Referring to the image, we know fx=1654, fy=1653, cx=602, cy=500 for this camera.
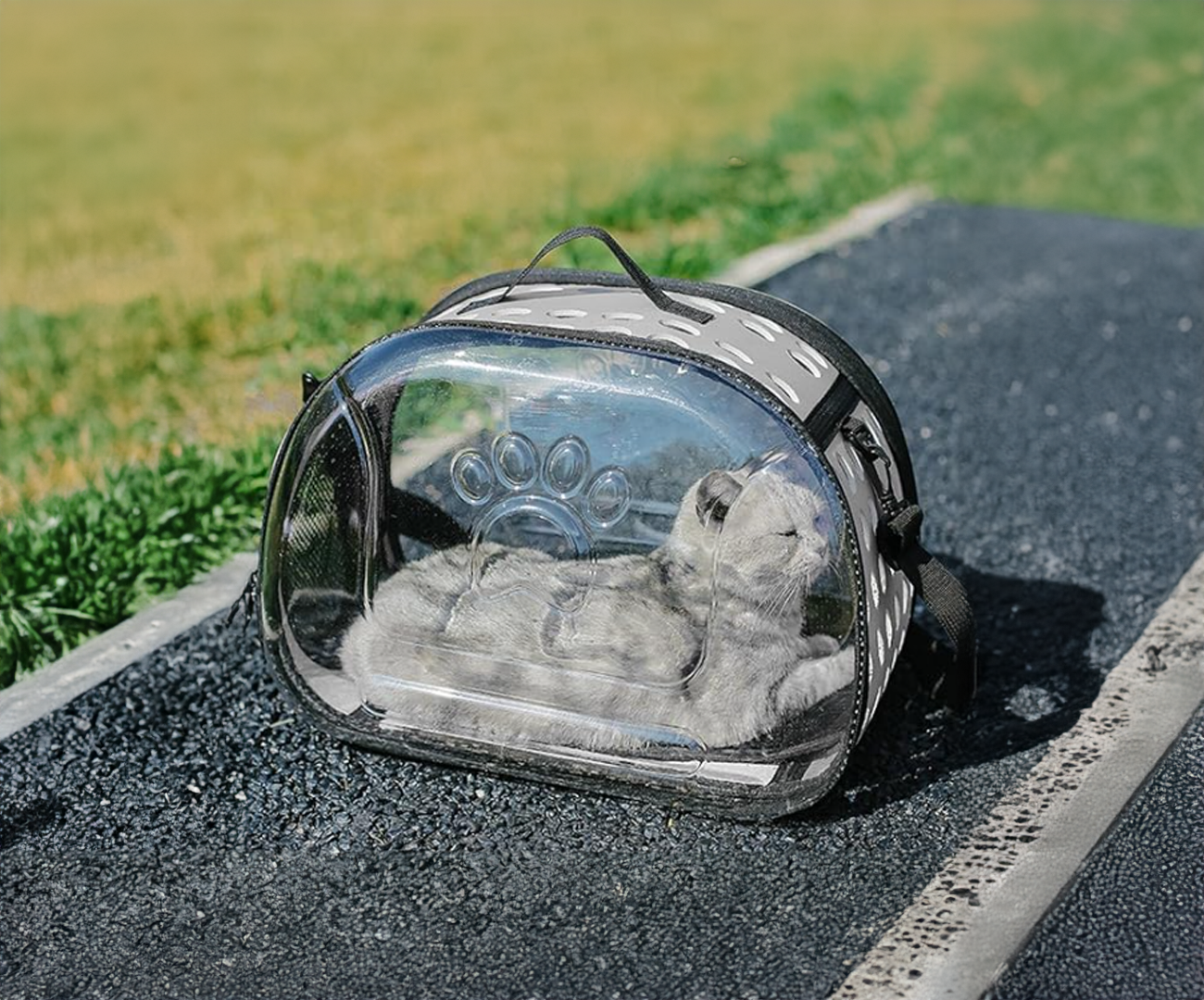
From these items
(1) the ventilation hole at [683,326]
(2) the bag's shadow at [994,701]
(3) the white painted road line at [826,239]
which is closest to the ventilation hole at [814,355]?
(1) the ventilation hole at [683,326]

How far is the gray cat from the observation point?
3492 millimetres

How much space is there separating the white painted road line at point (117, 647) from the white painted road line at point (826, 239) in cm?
294

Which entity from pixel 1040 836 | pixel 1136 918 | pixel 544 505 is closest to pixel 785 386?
pixel 544 505

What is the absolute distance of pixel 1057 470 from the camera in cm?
536

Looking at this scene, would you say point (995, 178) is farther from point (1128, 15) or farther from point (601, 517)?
point (601, 517)

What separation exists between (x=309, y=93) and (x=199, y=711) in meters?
9.64

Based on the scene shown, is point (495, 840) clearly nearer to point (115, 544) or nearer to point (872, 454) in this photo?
point (872, 454)

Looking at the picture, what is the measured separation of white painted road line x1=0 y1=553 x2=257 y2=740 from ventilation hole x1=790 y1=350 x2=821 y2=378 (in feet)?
5.88

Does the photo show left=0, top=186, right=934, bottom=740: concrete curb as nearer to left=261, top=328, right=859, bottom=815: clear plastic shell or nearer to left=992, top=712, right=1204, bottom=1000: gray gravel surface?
left=261, top=328, right=859, bottom=815: clear plastic shell

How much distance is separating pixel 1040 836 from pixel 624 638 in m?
0.96

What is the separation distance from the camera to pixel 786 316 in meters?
3.73

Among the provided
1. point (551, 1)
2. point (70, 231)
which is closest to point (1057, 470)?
point (70, 231)

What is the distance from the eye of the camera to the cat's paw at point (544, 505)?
3664 mm

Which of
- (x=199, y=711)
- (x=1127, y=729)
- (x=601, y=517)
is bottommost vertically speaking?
(x=199, y=711)
